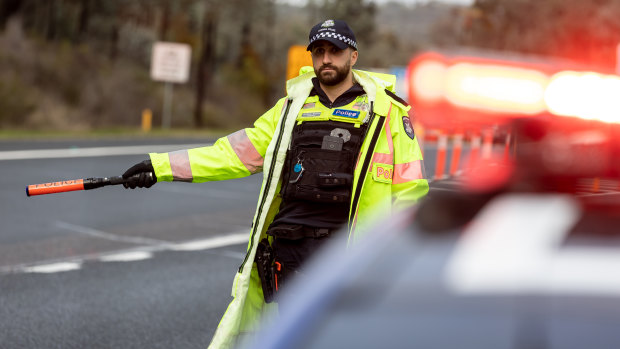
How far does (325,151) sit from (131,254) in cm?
555

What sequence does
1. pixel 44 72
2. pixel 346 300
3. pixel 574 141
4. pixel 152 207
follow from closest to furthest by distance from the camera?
1. pixel 346 300
2. pixel 574 141
3. pixel 152 207
4. pixel 44 72

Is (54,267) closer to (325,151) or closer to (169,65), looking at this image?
(325,151)

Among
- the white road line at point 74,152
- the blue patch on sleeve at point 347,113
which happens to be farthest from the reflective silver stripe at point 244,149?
the white road line at point 74,152

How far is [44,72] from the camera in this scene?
119ft

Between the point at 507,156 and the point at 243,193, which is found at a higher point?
the point at 507,156

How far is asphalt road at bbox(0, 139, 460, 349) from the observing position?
20.0 ft

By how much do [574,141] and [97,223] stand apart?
A: 1029cm

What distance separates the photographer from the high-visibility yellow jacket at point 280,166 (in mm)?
3670

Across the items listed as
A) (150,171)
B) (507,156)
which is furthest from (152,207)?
(507,156)

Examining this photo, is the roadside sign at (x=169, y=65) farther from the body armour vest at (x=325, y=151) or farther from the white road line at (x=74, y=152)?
the body armour vest at (x=325, y=151)

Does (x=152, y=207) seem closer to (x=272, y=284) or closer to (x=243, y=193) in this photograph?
(x=243, y=193)

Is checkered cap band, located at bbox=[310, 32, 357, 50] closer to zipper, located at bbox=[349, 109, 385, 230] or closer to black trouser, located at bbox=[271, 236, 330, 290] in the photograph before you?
zipper, located at bbox=[349, 109, 385, 230]

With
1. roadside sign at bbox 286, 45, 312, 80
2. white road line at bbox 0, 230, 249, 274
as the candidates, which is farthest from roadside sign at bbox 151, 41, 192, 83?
white road line at bbox 0, 230, 249, 274

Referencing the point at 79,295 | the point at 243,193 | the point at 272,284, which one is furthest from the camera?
the point at 243,193
